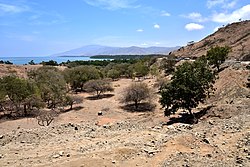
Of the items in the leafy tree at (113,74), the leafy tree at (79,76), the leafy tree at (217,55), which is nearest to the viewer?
the leafy tree at (217,55)

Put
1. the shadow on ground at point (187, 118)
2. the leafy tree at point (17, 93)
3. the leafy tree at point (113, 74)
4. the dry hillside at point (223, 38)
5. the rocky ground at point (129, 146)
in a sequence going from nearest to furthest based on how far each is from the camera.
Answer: the rocky ground at point (129, 146) < the shadow on ground at point (187, 118) < the leafy tree at point (17, 93) < the leafy tree at point (113, 74) < the dry hillside at point (223, 38)

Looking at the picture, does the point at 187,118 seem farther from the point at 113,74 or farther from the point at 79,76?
the point at 113,74

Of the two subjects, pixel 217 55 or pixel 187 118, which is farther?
pixel 217 55

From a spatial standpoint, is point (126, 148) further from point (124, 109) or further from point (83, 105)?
point (83, 105)

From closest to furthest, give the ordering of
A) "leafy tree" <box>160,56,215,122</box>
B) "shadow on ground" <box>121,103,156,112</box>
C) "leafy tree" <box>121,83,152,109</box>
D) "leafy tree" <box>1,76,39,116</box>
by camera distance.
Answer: "leafy tree" <box>160,56,215,122</box>, "leafy tree" <box>1,76,39,116</box>, "shadow on ground" <box>121,103,156,112</box>, "leafy tree" <box>121,83,152,109</box>

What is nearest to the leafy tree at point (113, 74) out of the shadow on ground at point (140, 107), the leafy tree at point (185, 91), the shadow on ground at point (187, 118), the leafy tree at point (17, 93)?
the shadow on ground at point (140, 107)

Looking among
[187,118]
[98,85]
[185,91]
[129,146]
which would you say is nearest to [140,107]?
[98,85]

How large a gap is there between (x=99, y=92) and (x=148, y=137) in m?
38.5

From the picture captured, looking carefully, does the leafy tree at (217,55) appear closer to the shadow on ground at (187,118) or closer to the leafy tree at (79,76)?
the leafy tree at (79,76)

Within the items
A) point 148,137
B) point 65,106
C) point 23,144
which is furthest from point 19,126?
point 148,137

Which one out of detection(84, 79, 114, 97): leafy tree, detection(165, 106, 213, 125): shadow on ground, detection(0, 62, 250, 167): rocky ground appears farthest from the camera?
detection(84, 79, 114, 97): leafy tree

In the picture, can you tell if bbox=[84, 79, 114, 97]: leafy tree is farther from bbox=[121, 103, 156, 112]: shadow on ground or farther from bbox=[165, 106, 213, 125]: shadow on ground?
bbox=[165, 106, 213, 125]: shadow on ground

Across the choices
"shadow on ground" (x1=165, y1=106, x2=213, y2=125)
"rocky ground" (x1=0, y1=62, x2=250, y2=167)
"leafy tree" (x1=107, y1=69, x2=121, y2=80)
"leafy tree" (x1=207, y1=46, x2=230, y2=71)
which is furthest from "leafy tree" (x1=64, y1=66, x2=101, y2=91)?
"rocky ground" (x1=0, y1=62, x2=250, y2=167)

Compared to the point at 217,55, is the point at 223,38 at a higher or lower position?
higher
